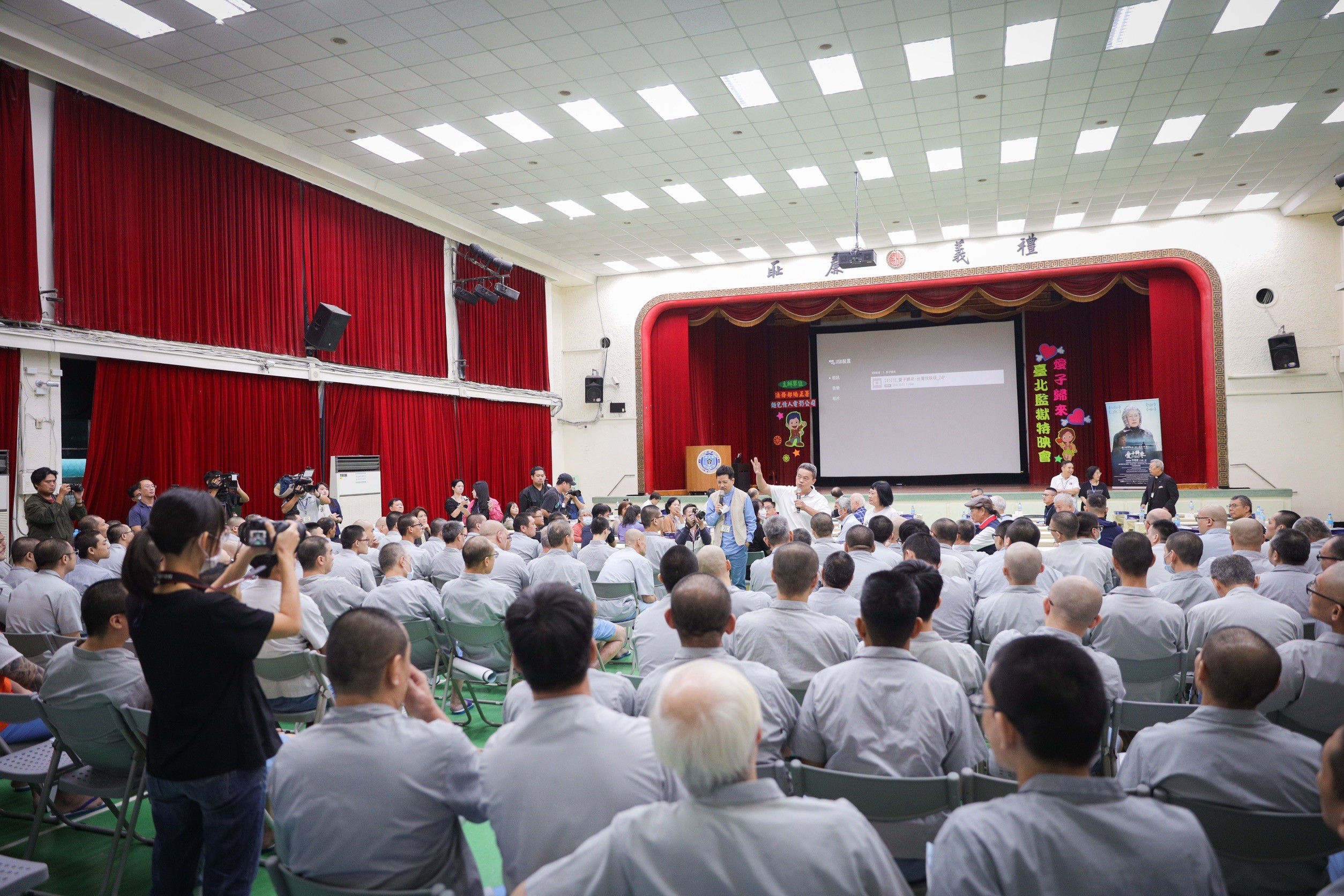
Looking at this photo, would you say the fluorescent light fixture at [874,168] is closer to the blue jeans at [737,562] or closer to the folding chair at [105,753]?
the blue jeans at [737,562]

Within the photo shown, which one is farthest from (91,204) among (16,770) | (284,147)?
(16,770)

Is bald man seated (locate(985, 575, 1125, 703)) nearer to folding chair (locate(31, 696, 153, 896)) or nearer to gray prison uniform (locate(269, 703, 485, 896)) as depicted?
gray prison uniform (locate(269, 703, 485, 896))

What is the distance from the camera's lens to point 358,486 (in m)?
10.6

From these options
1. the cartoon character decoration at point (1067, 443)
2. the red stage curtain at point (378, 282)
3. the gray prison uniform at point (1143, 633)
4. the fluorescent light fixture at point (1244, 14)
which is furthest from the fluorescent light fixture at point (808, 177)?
the gray prison uniform at point (1143, 633)

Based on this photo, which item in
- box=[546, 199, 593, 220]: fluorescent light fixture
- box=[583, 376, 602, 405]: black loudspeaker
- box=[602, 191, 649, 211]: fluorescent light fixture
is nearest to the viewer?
box=[602, 191, 649, 211]: fluorescent light fixture

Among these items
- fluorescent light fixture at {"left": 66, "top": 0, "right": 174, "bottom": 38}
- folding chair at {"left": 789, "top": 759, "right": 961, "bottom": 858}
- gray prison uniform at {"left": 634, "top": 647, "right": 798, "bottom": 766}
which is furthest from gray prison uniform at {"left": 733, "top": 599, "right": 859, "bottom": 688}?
fluorescent light fixture at {"left": 66, "top": 0, "right": 174, "bottom": 38}

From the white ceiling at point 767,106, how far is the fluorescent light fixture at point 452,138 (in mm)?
121

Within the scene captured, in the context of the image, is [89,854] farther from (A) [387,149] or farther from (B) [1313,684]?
(A) [387,149]

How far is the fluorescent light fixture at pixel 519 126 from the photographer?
337 inches

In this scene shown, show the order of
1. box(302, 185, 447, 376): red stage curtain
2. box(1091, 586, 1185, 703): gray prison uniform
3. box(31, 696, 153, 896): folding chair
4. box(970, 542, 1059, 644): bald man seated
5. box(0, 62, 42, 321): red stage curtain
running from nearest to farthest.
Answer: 1. box(31, 696, 153, 896): folding chair
2. box(1091, 586, 1185, 703): gray prison uniform
3. box(970, 542, 1059, 644): bald man seated
4. box(0, 62, 42, 321): red stage curtain
5. box(302, 185, 447, 376): red stage curtain

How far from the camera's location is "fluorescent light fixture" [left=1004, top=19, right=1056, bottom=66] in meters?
6.93

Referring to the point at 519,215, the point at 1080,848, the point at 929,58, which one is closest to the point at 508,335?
the point at 519,215

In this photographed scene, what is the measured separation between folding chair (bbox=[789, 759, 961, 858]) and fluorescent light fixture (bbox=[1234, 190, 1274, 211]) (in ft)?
42.3

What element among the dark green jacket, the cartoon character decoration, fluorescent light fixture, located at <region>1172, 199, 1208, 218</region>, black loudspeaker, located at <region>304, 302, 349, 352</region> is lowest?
the dark green jacket
